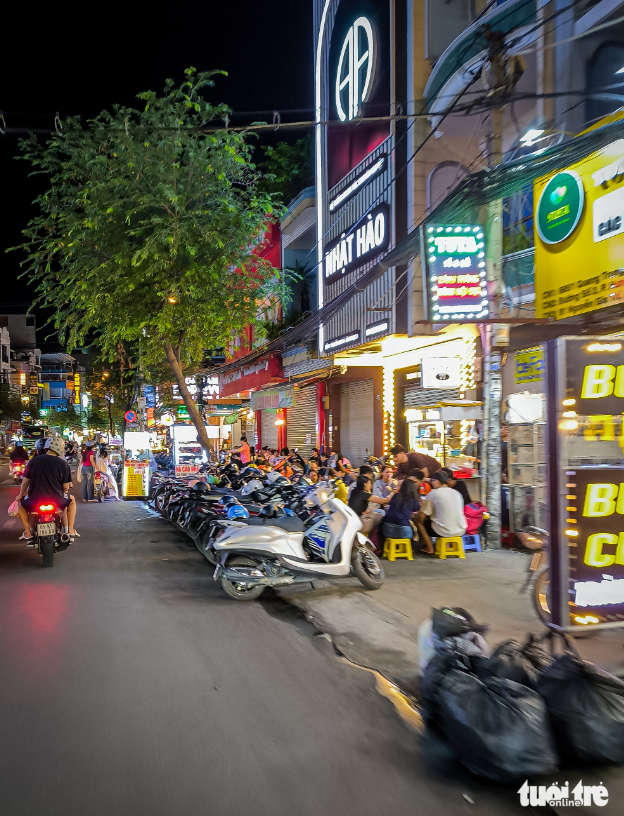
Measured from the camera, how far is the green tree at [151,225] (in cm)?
1725

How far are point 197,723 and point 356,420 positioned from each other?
1916cm

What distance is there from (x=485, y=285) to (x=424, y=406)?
425 centimetres

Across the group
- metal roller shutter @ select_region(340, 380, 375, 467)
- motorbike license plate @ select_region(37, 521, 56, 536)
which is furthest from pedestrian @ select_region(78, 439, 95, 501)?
motorbike license plate @ select_region(37, 521, 56, 536)

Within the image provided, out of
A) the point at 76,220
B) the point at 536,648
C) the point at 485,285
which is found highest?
the point at 76,220

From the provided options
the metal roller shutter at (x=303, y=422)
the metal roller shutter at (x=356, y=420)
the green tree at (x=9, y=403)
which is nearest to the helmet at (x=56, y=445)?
the metal roller shutter at (x=356, y=420)

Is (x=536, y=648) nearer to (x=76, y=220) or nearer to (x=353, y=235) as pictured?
(x=353, y=235)

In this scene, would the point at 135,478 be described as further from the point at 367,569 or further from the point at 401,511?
the point at 367,569

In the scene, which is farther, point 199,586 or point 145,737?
point 199,586

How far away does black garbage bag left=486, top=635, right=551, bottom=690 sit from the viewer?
403cm

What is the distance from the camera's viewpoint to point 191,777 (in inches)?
144

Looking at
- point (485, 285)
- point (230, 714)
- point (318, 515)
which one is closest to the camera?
point (230, 714)

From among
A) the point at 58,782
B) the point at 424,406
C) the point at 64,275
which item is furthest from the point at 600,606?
the point at 64,275

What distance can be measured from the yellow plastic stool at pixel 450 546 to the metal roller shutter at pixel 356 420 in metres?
11.2

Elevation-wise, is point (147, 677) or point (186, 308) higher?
point (186, 308)
